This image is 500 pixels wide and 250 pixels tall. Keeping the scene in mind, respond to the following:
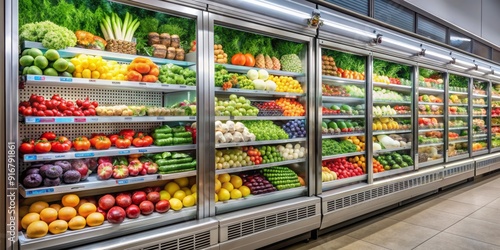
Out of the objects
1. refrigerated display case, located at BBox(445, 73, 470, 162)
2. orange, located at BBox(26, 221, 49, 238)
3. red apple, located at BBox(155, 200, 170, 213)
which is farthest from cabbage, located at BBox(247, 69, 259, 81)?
refrigerated display case, located at BBox(445, 73, 470, 162)

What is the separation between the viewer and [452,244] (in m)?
3.81

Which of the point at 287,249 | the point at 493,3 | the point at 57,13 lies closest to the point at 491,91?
the point at 493,3

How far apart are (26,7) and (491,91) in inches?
395

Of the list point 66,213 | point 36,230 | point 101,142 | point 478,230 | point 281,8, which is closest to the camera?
point 36,230

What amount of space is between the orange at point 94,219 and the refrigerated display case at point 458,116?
22.3ft

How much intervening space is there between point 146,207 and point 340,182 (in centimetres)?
269

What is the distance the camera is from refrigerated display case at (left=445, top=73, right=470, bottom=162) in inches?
283

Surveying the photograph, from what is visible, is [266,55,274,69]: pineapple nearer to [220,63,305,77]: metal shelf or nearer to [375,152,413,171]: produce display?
[220,63,305,77]: metal shelf

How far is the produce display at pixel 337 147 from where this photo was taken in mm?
4611

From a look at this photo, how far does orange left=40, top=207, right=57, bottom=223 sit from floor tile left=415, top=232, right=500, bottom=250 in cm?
367

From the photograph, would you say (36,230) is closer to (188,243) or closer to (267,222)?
(188,243)

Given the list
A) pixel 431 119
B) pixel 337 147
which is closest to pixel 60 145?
pixel 337 147

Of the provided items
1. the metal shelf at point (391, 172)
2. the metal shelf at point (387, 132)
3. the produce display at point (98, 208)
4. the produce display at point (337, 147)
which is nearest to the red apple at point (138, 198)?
the produce display at point (98, 208)

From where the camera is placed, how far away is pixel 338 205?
421cm
